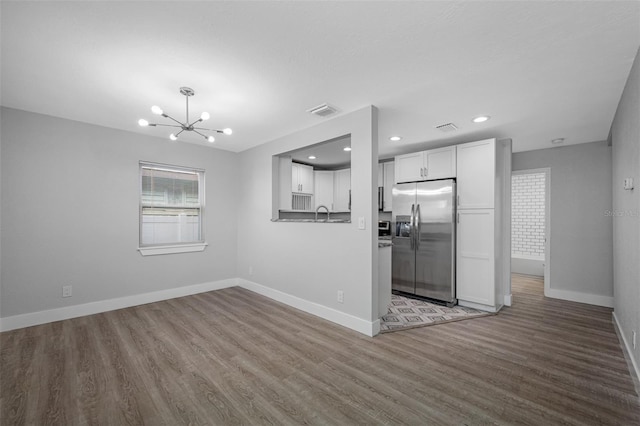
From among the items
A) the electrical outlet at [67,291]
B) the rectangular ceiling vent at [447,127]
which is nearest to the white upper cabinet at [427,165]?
the rectangular ceiling vent at [447,127]

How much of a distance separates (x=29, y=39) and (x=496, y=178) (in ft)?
16.7

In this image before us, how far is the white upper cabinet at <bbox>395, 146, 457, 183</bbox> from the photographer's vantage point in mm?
4184

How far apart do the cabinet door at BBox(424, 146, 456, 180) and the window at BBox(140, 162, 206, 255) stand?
12.8 feet

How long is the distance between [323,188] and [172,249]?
3.50 m

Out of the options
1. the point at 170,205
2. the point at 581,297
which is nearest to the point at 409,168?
the point at 581,297

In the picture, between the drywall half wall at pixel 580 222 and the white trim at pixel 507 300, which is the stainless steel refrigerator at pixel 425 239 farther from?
the drywall half wall at pixel 580 222

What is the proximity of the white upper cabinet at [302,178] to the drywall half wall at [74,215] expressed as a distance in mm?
2109

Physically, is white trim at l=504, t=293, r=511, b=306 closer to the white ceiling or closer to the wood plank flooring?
the wood plank flooring

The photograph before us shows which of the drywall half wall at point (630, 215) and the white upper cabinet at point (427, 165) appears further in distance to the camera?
the white upper cabinet at point (427, 165)

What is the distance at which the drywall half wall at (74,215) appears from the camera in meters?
3.19

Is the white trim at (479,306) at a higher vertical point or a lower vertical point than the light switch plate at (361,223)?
lower

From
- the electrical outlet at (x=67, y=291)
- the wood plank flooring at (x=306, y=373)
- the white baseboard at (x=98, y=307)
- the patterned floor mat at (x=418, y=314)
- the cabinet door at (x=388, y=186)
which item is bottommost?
the patterned floor mat at (x=418, y=314)

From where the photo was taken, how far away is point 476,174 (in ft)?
12.9

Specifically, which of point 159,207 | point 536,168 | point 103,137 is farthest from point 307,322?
point 536,168
